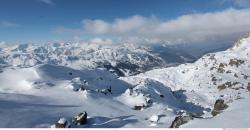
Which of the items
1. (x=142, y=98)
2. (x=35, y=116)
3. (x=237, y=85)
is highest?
(x=237, y=85)

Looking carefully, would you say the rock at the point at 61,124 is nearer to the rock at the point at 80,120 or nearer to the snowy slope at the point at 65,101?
the snowy slope at the point at 65,101

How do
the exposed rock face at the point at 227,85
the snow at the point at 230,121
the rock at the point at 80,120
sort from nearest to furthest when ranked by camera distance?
the snow at the point at 230,121 < the rock at the point at 80,120 < the exposed rock face at the point at 227,85

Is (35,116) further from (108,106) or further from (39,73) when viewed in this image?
(39,73)

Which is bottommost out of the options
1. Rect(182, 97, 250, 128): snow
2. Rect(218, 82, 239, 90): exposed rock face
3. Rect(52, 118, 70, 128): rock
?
Rect(52, 118, 70, 128): rock

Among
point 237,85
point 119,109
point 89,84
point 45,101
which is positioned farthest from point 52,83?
point 237,85

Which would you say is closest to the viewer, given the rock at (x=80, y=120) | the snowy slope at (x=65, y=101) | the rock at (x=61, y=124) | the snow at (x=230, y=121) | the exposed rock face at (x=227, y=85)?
the snow at (x=230, y=121)

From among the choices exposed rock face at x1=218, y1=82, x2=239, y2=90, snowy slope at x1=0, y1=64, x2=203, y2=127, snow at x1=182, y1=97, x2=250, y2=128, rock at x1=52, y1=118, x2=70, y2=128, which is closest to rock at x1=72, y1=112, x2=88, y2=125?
snowy slope at x1=0, y1=64, x2=203, y2=127

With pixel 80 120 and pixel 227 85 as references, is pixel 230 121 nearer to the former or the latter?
pixel 80 120

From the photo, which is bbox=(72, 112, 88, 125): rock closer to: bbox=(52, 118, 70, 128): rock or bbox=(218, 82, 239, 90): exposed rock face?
bbox=(52, 118, 70, 128): rock

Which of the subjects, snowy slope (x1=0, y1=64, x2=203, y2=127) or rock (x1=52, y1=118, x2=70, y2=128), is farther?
snowy slope (x1=0, y1=64, x2=203, y2=127)

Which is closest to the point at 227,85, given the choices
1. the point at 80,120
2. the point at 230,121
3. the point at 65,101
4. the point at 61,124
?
the point at 65,101

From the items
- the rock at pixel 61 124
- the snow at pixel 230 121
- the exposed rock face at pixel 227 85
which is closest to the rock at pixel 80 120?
the rock at pixel 61 124
